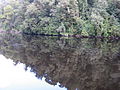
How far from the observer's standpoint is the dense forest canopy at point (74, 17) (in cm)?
3303

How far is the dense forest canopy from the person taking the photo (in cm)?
3303

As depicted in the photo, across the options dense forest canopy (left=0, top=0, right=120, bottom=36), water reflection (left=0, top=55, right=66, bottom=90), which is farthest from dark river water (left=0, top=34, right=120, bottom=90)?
dense forest canopy (left=0, top=0, right=120, bottom=36)

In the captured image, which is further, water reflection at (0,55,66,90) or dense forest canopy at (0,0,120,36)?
dense forest canopy at (0,0,120,36)

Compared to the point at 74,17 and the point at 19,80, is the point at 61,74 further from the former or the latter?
the point at 74,17

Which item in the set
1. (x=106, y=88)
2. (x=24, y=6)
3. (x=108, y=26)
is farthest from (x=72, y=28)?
(x=106, y=88)

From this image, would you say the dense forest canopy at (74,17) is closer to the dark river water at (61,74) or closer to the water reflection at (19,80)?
the dark river water at (61,74)

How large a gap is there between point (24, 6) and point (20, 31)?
467 centimetres

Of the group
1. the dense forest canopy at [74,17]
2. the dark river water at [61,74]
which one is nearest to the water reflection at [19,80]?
the dark river water at [61,74]

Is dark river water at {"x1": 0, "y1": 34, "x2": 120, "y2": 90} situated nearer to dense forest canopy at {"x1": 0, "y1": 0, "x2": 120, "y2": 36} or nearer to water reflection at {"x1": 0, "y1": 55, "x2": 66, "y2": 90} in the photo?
water reflection at {"x1": 0, "y1": 55, "x2": 66, "y2": 90}

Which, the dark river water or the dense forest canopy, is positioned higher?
the dense forest canopy

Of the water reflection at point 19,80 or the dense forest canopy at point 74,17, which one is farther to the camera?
the dense forest canopy at point 74,17

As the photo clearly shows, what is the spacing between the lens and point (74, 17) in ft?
109

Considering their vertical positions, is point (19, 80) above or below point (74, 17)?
below

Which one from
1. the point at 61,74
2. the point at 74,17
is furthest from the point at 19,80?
the point at 74,17
